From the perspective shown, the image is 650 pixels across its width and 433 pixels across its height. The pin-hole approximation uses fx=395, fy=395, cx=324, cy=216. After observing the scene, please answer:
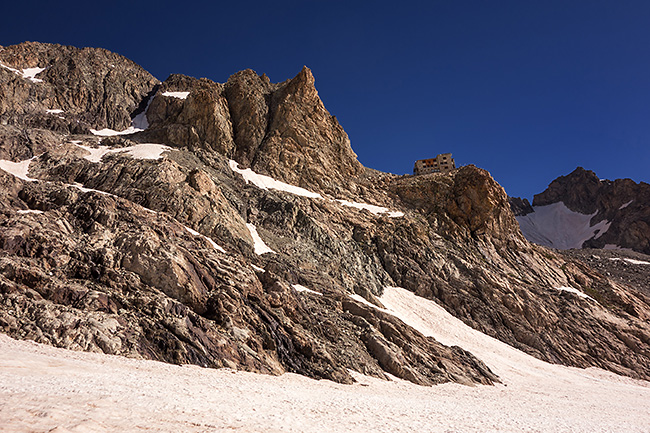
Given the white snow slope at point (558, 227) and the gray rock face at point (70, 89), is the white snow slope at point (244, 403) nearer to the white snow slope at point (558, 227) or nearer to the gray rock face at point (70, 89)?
the gray rock face at point (70, 89)

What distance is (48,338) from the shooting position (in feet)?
56.6

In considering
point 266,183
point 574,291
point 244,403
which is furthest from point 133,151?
point 574,291

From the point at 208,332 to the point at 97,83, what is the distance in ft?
262

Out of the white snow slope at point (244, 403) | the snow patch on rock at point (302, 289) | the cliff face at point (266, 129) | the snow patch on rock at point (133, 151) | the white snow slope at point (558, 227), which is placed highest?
the white snow slope at point (558, 227)

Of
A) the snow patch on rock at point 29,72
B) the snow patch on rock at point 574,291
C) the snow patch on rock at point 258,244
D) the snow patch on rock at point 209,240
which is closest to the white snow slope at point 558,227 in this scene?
the snow patch on rock at point 574,291

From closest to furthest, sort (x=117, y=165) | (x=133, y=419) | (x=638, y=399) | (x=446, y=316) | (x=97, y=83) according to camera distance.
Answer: (x=133, y=419) < (x=638, y=399) < (x=117, y=165) < (x=446, y=316) < (x=97, y=83)

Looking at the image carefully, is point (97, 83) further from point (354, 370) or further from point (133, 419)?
point (133, 419)

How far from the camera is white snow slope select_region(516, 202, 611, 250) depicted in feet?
463

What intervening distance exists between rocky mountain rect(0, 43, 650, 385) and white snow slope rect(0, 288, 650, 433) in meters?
2.31

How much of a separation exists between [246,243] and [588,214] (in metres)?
158

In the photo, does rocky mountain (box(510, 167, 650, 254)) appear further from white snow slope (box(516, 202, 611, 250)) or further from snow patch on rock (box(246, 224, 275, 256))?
snow patch on rock (box(246, 224, 275, 256))

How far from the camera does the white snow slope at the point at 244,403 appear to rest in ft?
31.8

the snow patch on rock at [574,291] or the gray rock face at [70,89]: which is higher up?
the gray rock face at [70,89]

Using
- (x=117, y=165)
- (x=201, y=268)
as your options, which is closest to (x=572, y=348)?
(x=201, y=268)
